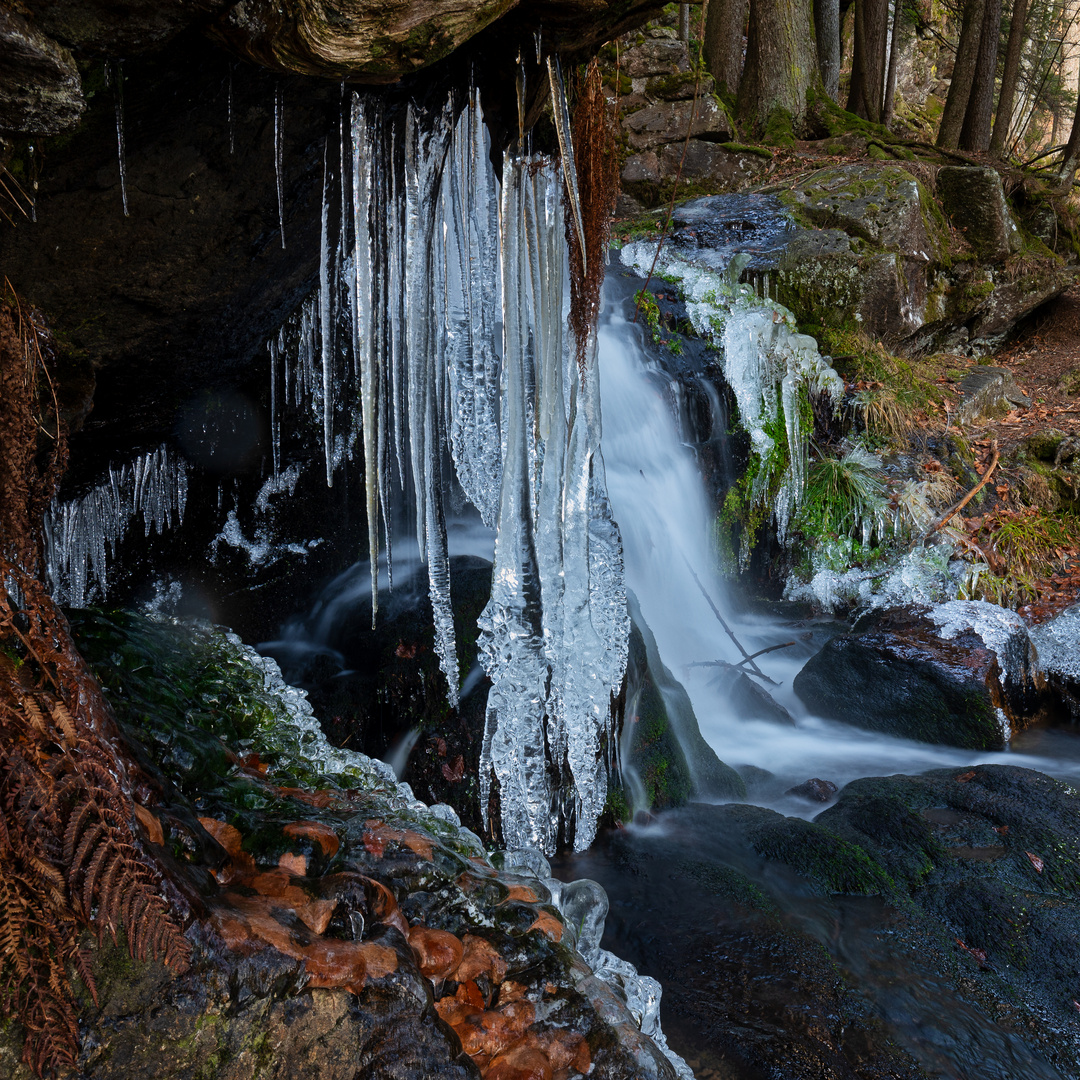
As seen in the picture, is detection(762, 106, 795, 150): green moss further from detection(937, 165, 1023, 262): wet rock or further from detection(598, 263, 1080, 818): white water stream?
detection(598, 263, 1080, 818): white water stream

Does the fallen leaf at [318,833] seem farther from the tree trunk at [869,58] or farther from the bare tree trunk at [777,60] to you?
the tree trunk at [869,58]

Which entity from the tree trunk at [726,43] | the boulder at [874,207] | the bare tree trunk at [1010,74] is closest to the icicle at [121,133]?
the boulder at [874,207]

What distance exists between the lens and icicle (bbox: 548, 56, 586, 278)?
8.86 feet

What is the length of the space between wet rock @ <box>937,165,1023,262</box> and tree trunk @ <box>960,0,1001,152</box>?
3.61m

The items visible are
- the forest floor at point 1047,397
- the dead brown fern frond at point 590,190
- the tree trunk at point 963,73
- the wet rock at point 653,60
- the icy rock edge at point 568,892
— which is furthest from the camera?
the tree trunk at point 963,73

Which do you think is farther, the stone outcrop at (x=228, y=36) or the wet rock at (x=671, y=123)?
the wet rock at (x=671, y=123)

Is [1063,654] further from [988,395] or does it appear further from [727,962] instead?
[727,962]

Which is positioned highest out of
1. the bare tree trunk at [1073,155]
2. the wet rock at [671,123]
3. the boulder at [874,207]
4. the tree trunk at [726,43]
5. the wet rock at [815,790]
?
the tree trunk at [726,43]

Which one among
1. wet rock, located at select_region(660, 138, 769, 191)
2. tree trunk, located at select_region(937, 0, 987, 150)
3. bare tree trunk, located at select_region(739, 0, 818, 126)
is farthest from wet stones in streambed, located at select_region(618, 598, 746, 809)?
tree trunk, located at select_region(937, 0, 987, 150)

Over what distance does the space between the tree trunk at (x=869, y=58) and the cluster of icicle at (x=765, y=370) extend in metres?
7.52

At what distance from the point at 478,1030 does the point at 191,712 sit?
1.54 meters

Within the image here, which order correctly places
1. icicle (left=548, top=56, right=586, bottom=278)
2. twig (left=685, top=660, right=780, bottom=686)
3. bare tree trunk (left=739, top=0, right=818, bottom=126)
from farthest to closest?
bare tree trunk (left=739, top=0, right=818, bottom=126), twig (left=685, top=660, right=780, bottom=686), icicle (left=548, top=56, right=586, bottom=278)

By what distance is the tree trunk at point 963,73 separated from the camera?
12.4 meters

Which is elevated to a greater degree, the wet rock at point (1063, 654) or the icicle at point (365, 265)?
the icicle at point (365, 265)
